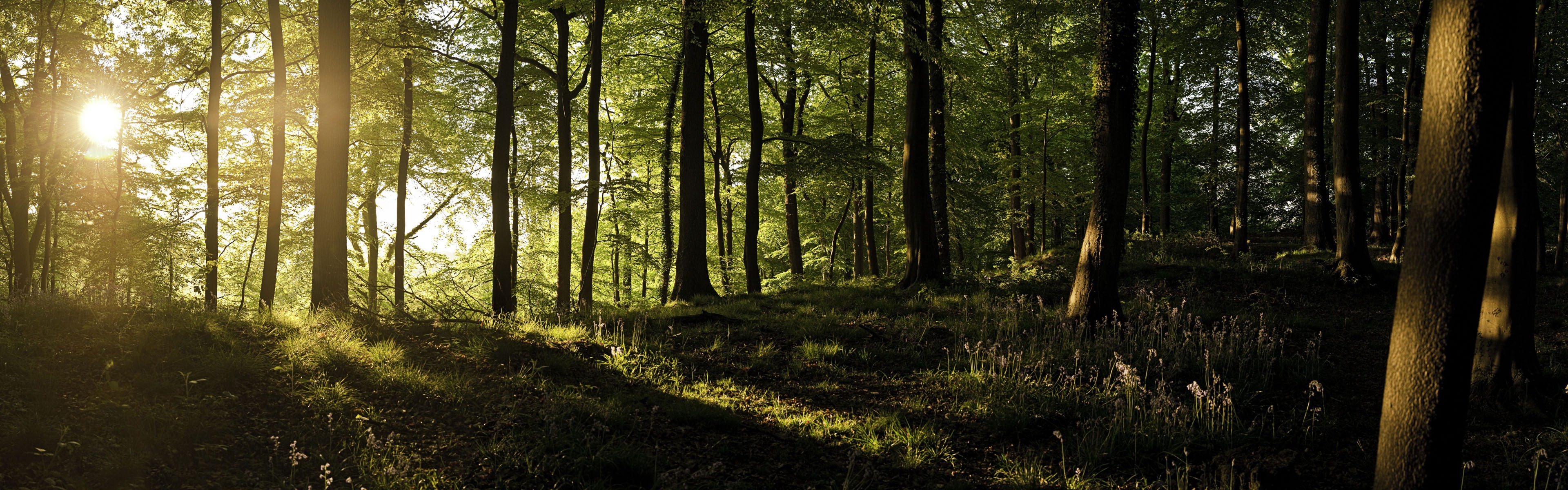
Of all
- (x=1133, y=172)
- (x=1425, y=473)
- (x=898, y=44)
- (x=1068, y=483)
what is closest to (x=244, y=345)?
(x=1068, y=483)

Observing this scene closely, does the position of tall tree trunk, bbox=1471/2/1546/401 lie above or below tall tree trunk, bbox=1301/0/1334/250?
below

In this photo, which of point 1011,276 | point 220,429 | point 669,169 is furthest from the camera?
point 669,169

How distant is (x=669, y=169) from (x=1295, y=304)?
51.5 ft

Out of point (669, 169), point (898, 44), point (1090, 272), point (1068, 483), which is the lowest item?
point (1068, 483)

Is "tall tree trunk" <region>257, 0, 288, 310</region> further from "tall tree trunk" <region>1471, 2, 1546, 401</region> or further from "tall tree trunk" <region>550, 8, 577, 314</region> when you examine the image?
"tall tree trunk" <region>1471, 2, 1546, 401</region>

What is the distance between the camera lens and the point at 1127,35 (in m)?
8.64

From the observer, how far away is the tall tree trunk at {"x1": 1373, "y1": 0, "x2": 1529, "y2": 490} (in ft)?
10.9

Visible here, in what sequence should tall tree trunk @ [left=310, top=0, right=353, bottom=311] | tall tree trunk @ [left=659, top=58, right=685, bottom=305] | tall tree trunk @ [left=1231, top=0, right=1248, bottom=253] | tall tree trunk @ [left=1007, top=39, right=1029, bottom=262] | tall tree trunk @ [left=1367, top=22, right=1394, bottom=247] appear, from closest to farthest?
tall tree trunk @ [left=310, top=0, right=353, bottom=311]
tall tree trunk @ [left=1231, top=0, right=1248, bottom=253]
tall tree trunk @ [left=659, top=58, right=685, bottom=305]
tall tree trunk @ [left=1007, top=39, right=1029, bottom=262]
tall tree trunk @ [left=1367, top=22, right=1394, bottom=247]

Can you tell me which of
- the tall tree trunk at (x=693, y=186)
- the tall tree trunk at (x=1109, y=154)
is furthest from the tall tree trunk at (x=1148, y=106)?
the tall tree trunk at (x=693, y=186)

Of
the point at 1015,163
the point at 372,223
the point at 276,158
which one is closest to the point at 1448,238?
the point at 276,158

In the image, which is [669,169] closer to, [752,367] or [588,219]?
[588,219]

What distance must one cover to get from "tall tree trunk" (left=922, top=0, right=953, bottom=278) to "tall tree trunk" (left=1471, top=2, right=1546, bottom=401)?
25.0 ft

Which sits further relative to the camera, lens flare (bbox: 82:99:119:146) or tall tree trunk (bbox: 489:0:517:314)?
lens flare (bbox: 82:99:119:146)

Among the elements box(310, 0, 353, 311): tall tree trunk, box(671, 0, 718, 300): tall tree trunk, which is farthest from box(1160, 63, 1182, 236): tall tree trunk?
box(310, 0, 353, 311): tall tree trunk
